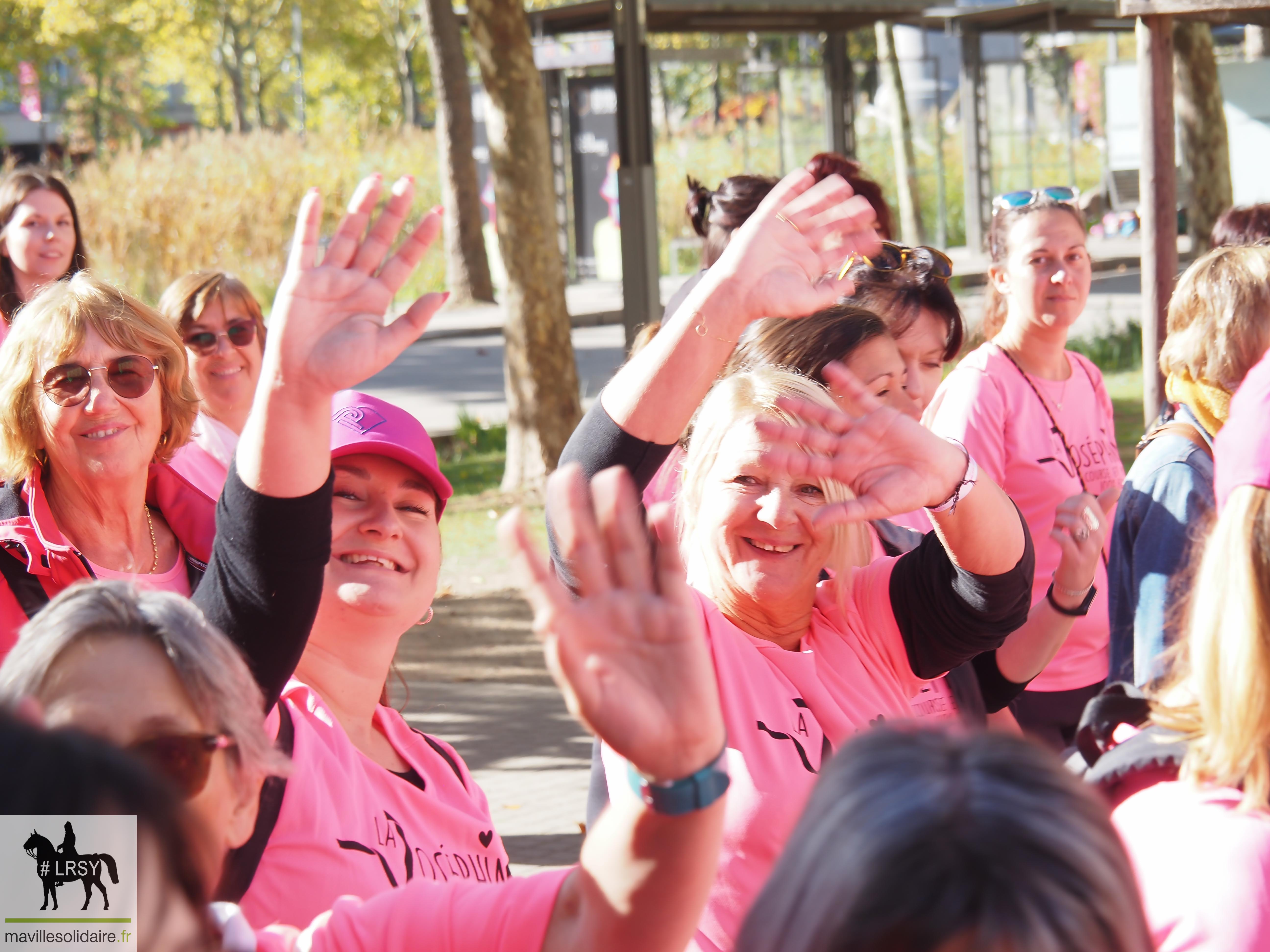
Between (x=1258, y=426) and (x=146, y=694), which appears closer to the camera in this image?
(x=146, y=694)

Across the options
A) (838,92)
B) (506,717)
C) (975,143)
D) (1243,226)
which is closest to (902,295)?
(1243,226)

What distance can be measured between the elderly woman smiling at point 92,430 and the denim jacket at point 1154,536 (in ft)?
7.16

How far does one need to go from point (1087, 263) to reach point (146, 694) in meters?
3.69

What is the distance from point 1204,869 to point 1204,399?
2.03 metres

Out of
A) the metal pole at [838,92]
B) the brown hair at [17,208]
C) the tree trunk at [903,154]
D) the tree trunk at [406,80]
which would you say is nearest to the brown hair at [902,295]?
the brown hair at [17,208]

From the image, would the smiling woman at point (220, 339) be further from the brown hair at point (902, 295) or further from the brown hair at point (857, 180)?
the brown hair at point (902, 295)

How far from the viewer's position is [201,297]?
495 centimetres

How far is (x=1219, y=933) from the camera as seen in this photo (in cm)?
164

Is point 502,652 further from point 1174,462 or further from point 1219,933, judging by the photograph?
point 1219,933

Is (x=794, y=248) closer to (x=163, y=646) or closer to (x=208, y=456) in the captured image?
(x=163, y=646)

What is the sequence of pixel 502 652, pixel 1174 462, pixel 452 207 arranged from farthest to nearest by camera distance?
1. pixel 452 207
2. pixel 502 652
3. pixel 1174 462

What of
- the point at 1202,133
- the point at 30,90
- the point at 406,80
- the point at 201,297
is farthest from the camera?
the point at 406,80

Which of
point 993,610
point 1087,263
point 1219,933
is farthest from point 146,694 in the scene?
point 1087,263

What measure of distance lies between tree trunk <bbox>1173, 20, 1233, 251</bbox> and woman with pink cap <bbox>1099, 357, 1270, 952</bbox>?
1310 cm
